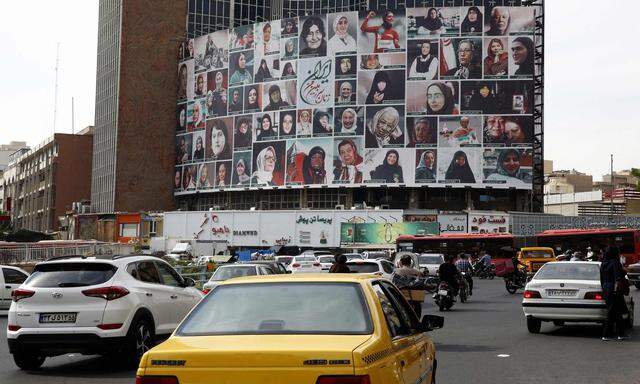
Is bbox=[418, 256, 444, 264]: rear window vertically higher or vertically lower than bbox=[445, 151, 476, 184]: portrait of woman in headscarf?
lower

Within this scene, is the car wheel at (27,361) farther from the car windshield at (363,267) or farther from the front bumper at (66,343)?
the car windshield at (363,267)

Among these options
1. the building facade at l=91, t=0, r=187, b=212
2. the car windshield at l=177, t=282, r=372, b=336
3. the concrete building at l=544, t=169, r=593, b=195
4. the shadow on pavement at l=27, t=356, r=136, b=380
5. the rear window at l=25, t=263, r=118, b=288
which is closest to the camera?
the car windshield at l=177, t=282, r=372, b=336

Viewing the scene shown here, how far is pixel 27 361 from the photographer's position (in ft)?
37.6

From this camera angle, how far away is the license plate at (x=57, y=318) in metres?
11.0

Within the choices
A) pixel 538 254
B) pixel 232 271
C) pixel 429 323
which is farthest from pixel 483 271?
pixel 429 323

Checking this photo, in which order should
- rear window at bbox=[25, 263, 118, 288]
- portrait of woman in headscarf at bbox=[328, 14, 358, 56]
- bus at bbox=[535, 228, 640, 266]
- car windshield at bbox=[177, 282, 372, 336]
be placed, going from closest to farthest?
car windshield at bbox=[177, 282, 372, 336]
rear window at bbox=[25, 263, 118, 288]
bus at bbox=[535, 228, 640, 266]
portrait of woman in headscarf at bbox=[328, 14, 358, 56]

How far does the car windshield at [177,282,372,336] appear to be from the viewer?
5344mm

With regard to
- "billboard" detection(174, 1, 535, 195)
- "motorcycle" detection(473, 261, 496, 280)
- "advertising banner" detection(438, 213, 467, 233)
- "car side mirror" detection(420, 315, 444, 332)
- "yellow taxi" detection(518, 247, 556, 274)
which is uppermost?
"billboard" detection(174, 1, 535, 195)

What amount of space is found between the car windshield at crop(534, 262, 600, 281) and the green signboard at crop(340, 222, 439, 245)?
59.8m

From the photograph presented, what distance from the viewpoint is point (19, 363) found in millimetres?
11477

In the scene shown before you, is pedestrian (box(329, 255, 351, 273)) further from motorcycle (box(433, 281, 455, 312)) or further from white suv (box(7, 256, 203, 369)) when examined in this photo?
motorcycle (box(433, 281, 455, 312))

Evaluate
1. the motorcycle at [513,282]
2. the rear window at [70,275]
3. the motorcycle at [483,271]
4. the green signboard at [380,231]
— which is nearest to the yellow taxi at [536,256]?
the motorcycle at [483,271]

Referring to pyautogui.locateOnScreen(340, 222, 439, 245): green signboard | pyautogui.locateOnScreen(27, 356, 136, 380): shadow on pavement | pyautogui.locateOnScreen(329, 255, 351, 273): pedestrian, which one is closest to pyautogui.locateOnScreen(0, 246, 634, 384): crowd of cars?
pyautogui.locateOnScreen(27, 356, 136, 380): shadow on pavement

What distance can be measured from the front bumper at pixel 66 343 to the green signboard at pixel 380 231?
66624 millimetres
